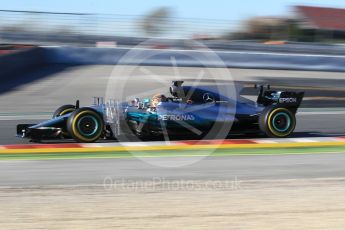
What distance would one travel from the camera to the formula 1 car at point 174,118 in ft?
30.4

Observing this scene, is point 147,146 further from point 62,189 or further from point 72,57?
point 72,57

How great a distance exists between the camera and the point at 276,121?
10.0 metres

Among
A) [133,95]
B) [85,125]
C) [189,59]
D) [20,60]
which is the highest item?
[189,59]

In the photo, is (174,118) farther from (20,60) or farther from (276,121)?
(20,60)

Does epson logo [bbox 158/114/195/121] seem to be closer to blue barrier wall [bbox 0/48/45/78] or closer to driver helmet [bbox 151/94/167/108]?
driver helmet [bbox 151/94/167/108]

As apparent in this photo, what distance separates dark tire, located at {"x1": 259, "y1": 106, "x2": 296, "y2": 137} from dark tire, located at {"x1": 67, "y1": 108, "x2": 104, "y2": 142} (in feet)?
8.43

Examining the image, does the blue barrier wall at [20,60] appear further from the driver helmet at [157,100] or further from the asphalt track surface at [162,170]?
the asphalt track surface at [162,170]

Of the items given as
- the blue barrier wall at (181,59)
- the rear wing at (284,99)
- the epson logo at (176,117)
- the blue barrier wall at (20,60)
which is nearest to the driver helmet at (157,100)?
the epson logo at (176,117)

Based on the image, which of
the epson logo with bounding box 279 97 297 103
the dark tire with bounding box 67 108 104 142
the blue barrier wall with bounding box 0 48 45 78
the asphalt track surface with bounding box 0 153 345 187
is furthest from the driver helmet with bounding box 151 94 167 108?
the blue barrier wall with bounding box 0 48 45 78

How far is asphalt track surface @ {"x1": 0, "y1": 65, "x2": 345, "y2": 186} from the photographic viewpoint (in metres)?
7.16

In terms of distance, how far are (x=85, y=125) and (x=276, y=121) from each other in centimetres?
305

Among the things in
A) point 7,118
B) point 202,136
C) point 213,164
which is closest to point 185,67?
point 7,118

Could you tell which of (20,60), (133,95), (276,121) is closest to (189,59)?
(133,95)

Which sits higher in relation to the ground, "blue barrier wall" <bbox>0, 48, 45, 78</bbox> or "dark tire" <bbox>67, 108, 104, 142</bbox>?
"blue barrier wall" <bbox>0, 48, 45, 78</bbox>
